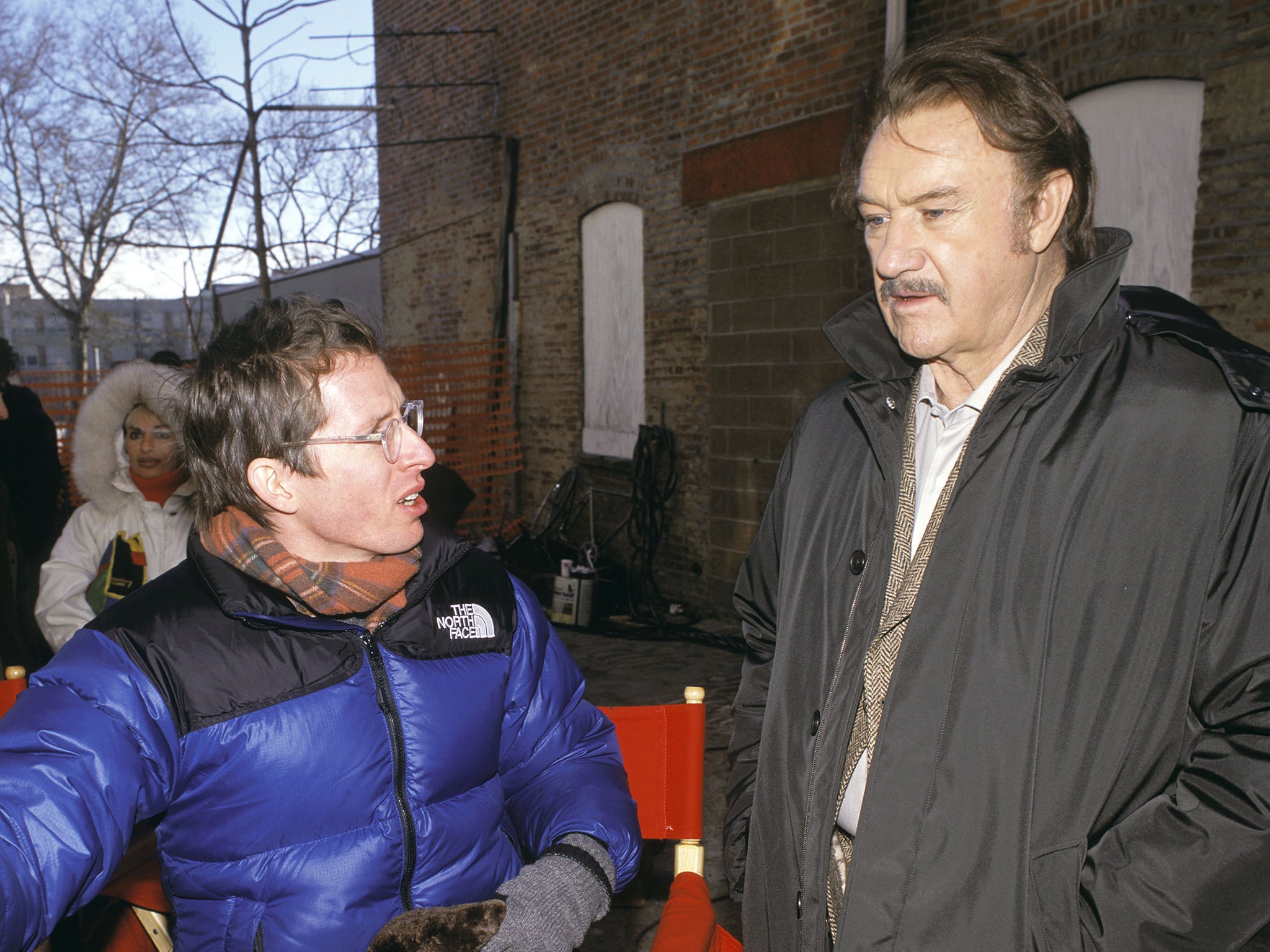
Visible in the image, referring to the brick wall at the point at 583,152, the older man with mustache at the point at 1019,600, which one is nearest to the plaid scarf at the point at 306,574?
the older man with mustache at the point at 1019,600

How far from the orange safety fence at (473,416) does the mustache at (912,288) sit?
8254 mm

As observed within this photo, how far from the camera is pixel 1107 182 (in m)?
5.41

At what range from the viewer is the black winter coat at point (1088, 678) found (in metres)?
1.34

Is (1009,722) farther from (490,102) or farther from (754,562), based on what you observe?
(490,102)

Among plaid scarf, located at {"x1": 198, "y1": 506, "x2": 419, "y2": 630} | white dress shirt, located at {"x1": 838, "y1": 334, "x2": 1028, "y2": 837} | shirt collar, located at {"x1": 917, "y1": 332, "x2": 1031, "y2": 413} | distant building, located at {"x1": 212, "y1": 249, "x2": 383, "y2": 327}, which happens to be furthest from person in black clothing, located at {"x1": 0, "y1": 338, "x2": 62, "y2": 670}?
distant building, located at {"x1": 212, "y1": 249, "x2": 383, "y2": 327}

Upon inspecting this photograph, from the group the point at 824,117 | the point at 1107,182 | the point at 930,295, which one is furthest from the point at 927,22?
the point at 930,295

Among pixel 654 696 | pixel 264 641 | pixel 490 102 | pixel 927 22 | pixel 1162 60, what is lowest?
pixel 654 696

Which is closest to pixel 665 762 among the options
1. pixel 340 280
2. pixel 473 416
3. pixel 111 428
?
pixel 111 428

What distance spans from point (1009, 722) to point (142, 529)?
298cm

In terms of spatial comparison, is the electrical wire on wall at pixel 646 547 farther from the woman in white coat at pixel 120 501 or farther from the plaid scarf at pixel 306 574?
the plaid scarf at pixel 306 574

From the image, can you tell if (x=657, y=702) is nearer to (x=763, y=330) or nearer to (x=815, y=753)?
(x=763, y=330)

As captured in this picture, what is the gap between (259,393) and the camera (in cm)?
170

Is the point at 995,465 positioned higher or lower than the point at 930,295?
lower

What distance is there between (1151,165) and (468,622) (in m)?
5.02
